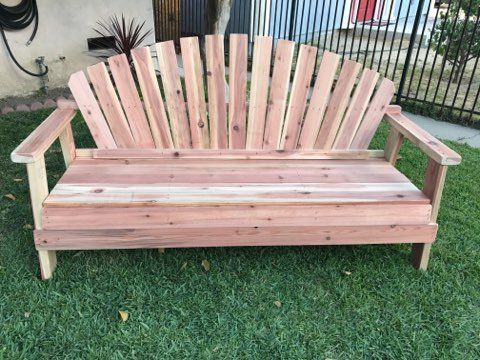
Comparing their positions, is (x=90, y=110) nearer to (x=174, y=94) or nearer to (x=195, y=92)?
(x=174, y=94)

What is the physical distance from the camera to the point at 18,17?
4.68 meters

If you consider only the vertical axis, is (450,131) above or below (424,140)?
below

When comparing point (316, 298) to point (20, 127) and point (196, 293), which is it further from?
point (20, 127)

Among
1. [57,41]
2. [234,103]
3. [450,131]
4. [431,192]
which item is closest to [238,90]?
[234,103]

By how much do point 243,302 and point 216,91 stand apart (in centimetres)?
125

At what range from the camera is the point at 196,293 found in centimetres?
208

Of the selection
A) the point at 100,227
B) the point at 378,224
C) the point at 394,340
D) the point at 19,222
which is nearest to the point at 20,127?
the point at 19,222

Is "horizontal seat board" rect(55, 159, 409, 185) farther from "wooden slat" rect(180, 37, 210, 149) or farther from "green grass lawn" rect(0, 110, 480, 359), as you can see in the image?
"green grass lawn" rect(0, 110, 480, 359)

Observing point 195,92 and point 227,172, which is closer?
point 227,172

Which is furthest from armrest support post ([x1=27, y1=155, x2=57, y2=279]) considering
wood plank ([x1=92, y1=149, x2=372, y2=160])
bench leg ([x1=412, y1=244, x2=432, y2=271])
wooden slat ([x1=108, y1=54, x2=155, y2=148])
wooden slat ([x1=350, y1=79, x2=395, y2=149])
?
A: bench leg ([x1=412, y1=244, x2=432, y2=271])

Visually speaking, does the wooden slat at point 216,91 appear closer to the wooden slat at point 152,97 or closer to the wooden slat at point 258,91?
the wooden slat at point 258,91

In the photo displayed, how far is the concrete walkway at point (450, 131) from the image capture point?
423 centimetres

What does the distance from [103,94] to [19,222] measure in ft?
3.11

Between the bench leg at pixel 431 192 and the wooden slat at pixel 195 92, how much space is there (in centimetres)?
129
